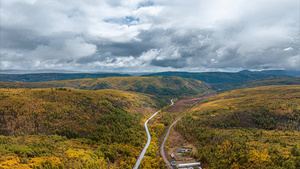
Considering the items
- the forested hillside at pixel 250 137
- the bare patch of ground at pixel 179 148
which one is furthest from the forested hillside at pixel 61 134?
the forested hillside at pixel 250 137

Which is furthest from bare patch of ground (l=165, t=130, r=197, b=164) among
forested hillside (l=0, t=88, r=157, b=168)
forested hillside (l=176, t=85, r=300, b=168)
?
forested hillside (l=0, t=88, r=157, b=168)

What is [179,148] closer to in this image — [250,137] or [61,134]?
[250,137]

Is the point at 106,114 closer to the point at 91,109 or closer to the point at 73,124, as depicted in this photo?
the point at 91,109

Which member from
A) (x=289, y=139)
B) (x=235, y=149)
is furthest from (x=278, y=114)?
(x=235, y=149)

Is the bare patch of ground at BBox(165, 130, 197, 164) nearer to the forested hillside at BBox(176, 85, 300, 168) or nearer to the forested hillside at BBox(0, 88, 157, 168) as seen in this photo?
the forested hillside at BBox(176, 85, 300, 168)

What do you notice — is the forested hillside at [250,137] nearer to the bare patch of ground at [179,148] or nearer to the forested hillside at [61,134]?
the bare patch of ground at [179,148]

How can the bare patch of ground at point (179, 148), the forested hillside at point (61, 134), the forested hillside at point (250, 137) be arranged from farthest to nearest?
1. the bare patch of ground at point (179, 148)
2. the forested hillside at point (250, 137)
3. the forested hillside at point (61, 134)

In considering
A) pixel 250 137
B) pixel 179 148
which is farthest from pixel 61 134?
pixel 250 137
